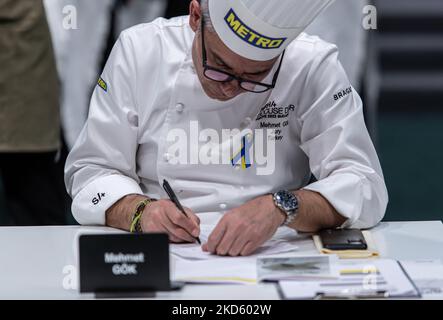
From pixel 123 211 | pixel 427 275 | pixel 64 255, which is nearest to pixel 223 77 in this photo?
pixel 123 211

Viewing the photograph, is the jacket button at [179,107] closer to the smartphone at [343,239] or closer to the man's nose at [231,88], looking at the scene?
the man's nose at [231,88]

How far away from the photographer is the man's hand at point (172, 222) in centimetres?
177

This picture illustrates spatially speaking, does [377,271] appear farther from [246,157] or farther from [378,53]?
[378,53]

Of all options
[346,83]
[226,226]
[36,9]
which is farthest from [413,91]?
[226,226]

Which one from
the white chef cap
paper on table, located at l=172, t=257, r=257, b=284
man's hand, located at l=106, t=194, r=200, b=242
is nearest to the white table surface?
paper on table, located at l=172, t=257, r=257, b=284

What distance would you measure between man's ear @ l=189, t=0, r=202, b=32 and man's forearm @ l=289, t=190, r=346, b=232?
16.6 inches

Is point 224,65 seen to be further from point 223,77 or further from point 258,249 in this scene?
point 258,249

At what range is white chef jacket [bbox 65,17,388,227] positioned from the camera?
6.51ft

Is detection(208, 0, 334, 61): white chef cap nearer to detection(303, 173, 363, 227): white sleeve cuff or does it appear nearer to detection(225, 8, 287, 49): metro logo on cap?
detection(225, 8, 287, 49): metro logo on cap

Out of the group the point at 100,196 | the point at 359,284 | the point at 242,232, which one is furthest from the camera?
the point at 100,196

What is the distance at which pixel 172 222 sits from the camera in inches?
70.3

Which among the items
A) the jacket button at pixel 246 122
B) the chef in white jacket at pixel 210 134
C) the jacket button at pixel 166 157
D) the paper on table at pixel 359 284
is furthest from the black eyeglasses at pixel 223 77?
the paper on table at pixel 359 284

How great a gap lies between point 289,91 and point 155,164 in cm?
34

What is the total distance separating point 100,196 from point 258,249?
387mm
